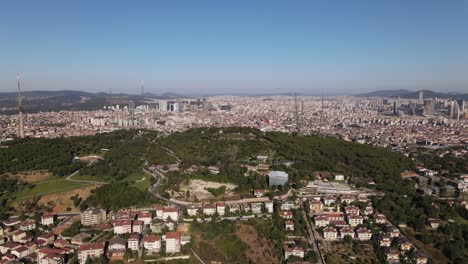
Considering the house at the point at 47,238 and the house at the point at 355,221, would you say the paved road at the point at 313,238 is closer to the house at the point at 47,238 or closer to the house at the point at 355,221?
the house at the point at 355,221

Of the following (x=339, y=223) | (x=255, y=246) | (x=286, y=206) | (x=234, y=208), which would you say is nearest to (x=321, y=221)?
(x=339, y=223)

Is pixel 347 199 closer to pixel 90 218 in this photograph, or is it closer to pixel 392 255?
pixel 392 255

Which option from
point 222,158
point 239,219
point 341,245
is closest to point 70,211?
point 239,219

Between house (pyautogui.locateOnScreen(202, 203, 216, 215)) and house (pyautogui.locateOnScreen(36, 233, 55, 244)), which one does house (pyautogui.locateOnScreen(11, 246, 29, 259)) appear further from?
house (pyautogui.locateOnScreen(202, 203, 216, 215))

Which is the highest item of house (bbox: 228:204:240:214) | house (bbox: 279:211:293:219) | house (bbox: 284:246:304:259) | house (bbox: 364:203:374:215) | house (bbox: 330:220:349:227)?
house (bbox: 228:204:240:214)

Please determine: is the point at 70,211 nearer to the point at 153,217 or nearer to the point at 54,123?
the point at 153,217

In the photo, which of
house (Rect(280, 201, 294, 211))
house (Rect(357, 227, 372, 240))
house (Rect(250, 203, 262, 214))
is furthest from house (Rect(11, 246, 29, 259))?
house (Rect(357, 227, 372, 240))
